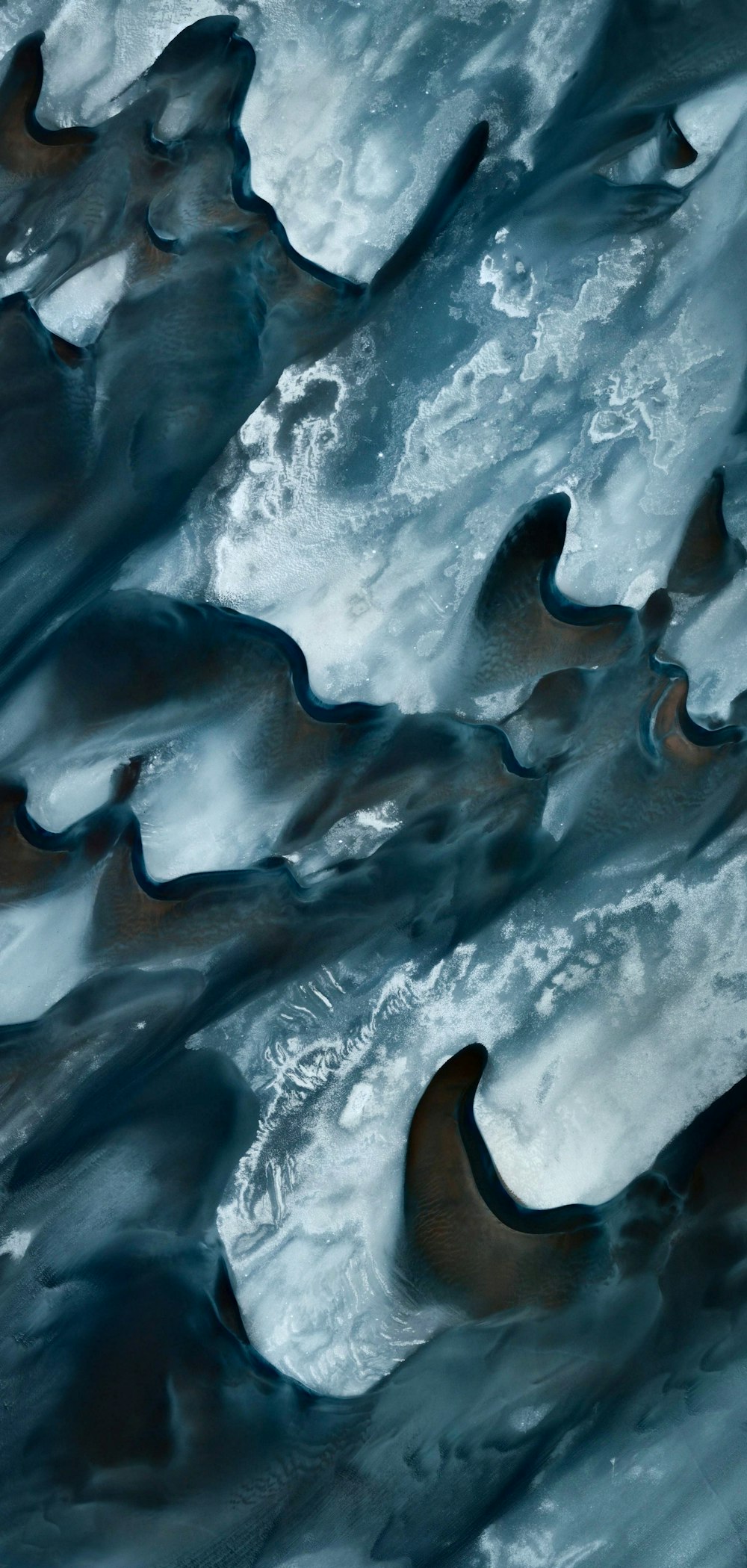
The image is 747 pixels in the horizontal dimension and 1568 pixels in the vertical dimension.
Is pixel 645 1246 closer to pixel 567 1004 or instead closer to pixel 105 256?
pixel 567 1004

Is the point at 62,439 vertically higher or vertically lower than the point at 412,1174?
higher

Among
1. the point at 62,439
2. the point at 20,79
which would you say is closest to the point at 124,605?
the point at 62,439

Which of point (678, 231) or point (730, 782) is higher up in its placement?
point (678, 231)

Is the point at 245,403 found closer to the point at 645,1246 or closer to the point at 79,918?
the point at 79,918

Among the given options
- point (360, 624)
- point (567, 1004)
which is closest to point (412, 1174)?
point (567, 1004)

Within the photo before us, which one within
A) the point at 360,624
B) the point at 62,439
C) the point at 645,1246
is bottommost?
the point at 645,1246
